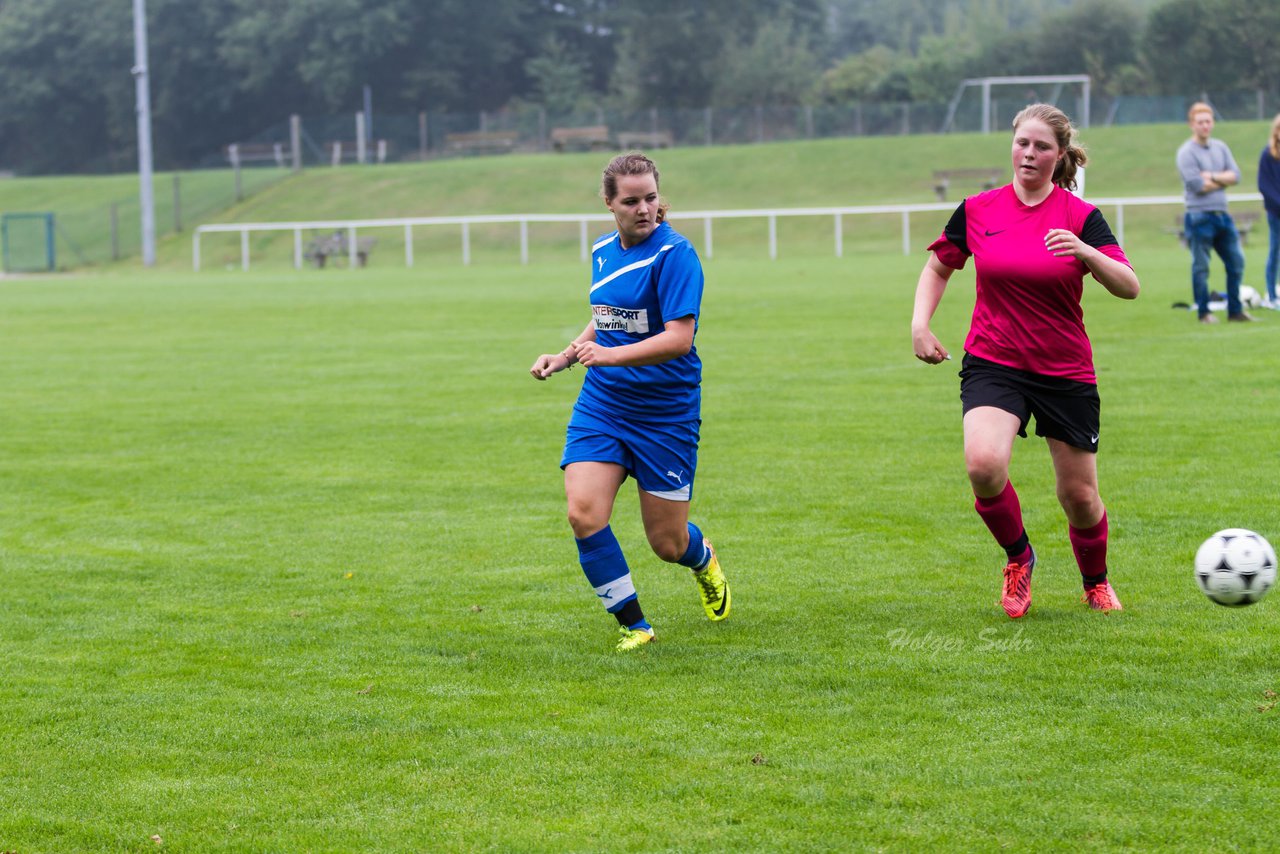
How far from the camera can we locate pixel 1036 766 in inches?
171

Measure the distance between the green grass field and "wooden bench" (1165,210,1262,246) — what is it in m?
21.4

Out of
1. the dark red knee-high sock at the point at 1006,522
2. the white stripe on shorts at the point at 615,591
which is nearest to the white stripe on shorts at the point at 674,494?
the white stripe on shorts at the point at 615,591

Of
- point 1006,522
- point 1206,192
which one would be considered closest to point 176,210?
point 1206,192

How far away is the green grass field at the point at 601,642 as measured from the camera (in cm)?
414

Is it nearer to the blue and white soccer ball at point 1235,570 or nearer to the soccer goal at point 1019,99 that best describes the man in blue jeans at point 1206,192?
the blue and white soccer ball at point 1235,570

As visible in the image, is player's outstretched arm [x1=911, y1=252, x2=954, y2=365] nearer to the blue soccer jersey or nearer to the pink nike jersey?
the pink nike jersey

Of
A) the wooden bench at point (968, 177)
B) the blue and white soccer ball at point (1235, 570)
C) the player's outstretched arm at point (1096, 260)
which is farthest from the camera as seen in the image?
the wooden bench at point (968, 177)

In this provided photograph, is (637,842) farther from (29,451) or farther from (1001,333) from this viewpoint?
(29,451)

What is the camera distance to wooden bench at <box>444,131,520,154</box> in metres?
64.4

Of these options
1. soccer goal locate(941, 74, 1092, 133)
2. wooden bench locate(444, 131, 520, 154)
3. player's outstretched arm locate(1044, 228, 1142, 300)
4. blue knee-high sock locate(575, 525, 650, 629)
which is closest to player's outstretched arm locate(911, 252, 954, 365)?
player's outstretched arm locate(1044, 228, 1142, 300)

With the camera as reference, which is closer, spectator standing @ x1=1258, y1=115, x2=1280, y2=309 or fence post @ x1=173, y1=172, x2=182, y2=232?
spectator standing @ x1=1258, y1=115, x2=1280, y2=309

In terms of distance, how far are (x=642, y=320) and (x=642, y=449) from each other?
49 centimetres

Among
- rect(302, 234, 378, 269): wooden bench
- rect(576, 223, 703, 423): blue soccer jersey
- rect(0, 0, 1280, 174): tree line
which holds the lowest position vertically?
rect(576, 223, 703, 423): blue soccer jersey

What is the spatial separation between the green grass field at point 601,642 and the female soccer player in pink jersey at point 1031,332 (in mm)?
449
